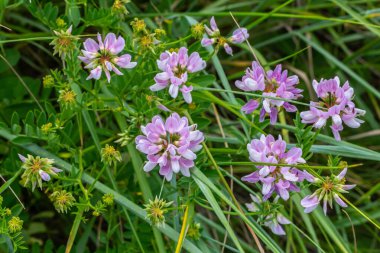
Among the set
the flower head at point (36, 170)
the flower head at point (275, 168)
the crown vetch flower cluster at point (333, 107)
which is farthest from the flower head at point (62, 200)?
the crown vetch flower cluster at point (333, 107)

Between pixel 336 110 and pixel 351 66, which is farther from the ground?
pixel 336 110

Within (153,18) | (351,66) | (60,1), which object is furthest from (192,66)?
(351,66)

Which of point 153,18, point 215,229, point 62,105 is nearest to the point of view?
point 62,105

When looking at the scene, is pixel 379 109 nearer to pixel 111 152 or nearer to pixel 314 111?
pixel 314 111

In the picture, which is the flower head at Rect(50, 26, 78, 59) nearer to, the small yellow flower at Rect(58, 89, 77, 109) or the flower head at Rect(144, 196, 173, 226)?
the small yellow flower at Rect(58, 89, 77, 109)

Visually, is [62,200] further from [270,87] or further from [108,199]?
[270,87]

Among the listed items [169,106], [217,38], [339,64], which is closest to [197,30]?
[217,38]
